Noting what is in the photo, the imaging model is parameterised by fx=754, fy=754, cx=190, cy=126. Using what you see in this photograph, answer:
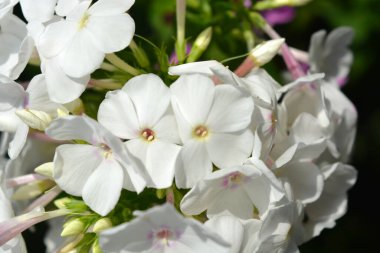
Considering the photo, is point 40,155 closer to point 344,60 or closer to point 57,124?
point 57,124

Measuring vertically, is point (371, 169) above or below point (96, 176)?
below

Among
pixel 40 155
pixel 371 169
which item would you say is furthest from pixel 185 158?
pixel 371 169

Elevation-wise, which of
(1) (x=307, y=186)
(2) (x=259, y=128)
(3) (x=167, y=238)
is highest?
(2) (x=259, y=128)

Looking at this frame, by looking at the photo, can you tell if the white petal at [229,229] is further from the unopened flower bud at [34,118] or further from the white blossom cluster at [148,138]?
the unopened flower bud at [34,118]

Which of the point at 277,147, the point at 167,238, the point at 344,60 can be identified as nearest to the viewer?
the point at 167,238

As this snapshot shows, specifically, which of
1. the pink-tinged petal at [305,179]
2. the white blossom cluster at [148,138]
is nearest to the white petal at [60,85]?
the white blossom cluster at [148,138]

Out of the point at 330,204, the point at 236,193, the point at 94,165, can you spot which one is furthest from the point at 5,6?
the point at 330,204
